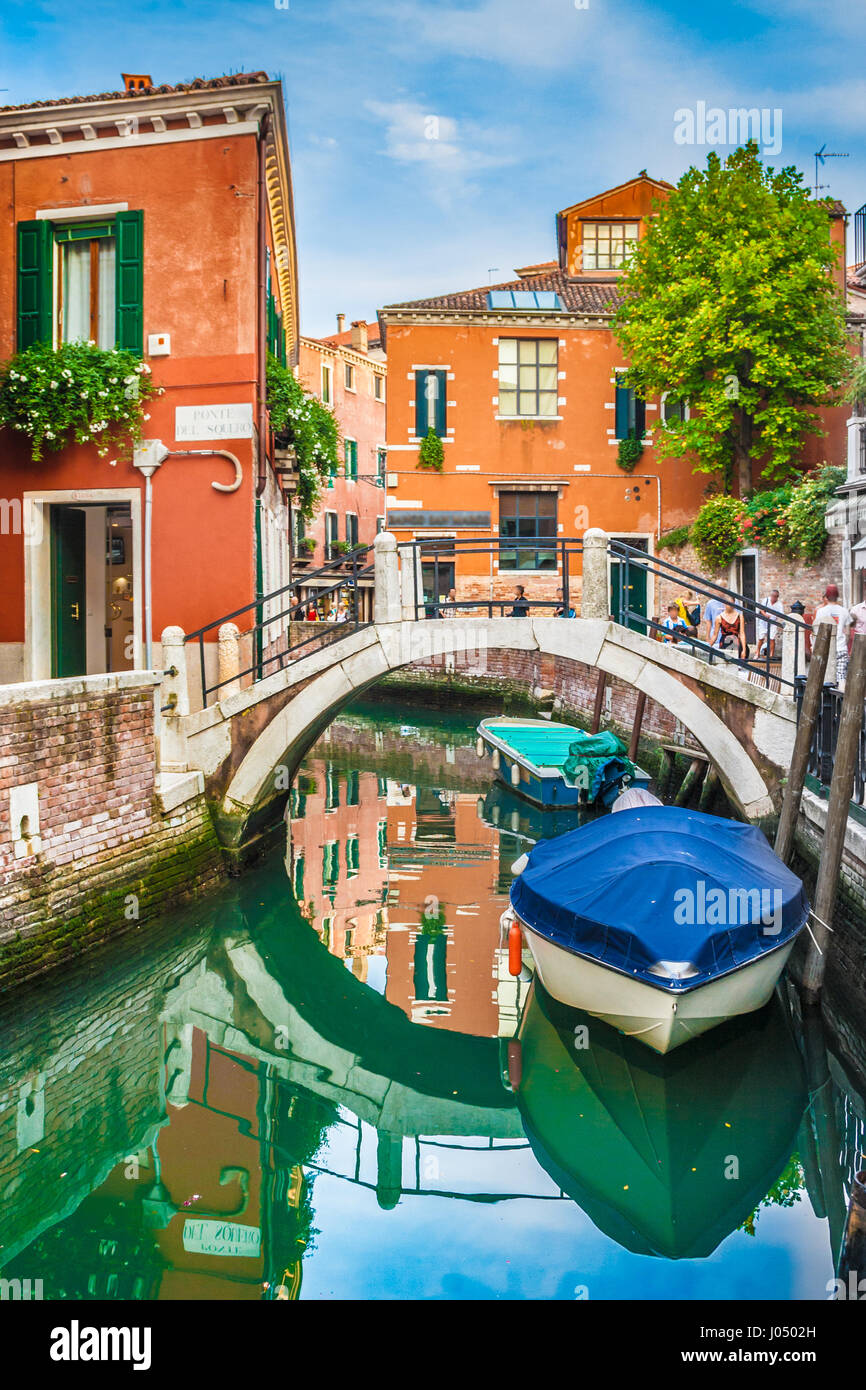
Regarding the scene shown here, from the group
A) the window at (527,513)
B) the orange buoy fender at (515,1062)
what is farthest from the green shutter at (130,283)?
the window at (527,513)

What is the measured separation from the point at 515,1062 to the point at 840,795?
2570 millimetres

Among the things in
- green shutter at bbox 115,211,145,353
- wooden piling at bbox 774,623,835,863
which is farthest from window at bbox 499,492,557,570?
wooden piling at bbox 774,623,835,863

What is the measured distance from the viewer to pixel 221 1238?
190 inches

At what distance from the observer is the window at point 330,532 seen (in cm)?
3116

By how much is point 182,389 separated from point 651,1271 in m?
8.29

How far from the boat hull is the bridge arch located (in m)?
2.34

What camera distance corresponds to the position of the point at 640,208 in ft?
69.9

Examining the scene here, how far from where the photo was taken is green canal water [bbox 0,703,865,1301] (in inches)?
184

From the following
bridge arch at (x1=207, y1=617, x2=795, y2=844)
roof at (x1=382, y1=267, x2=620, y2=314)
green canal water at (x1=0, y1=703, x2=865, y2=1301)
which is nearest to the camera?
green canal water at (x1=0, y1=703, x2=865, y2=1301)

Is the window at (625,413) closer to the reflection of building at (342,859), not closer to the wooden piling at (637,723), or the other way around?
the wooden piling at (637,723)

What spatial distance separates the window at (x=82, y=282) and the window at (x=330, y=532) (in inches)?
809

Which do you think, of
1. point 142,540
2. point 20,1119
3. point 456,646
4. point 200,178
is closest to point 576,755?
point 456,646

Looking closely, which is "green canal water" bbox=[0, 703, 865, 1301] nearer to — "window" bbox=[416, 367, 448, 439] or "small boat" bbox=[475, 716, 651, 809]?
"small boat" bbox=[475, 716, 651, 809]

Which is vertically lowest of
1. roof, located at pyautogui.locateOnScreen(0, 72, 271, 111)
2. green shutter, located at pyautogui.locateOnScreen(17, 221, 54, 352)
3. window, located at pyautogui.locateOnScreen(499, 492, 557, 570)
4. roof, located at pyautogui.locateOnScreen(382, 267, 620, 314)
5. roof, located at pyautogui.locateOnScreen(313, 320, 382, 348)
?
window, located at pyautogui.locateOnScreen(499, 492, 557, 570)
